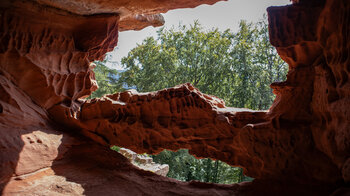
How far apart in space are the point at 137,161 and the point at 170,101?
798 centimetres

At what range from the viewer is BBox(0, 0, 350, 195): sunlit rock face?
307cm

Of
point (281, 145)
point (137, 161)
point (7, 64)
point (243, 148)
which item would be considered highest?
point (7, 64)

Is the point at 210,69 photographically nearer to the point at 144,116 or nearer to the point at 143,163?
the point at 143,163

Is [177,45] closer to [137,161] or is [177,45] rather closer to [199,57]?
[199,57]

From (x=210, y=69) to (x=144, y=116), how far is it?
9.88m

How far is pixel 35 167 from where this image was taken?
4.05 metres

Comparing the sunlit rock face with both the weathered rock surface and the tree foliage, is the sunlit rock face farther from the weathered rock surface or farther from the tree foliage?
the tree foliage

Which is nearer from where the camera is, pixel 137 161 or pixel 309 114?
pixel 309 114

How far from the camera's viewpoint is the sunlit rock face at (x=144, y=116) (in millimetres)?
3066

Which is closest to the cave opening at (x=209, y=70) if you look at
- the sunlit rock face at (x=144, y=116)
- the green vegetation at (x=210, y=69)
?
the green vegetation at (x=210, y=69)

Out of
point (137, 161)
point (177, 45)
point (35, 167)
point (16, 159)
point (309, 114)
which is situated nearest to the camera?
point (309, 114)

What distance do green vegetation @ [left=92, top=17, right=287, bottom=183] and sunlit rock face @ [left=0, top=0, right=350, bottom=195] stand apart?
8522 mm

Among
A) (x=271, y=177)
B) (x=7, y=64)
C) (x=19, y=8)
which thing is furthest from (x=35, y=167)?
(x=271, y=177)

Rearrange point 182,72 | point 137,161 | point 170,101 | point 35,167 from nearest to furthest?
point 35,167
point 170,101
point 137,161
point 182,72
